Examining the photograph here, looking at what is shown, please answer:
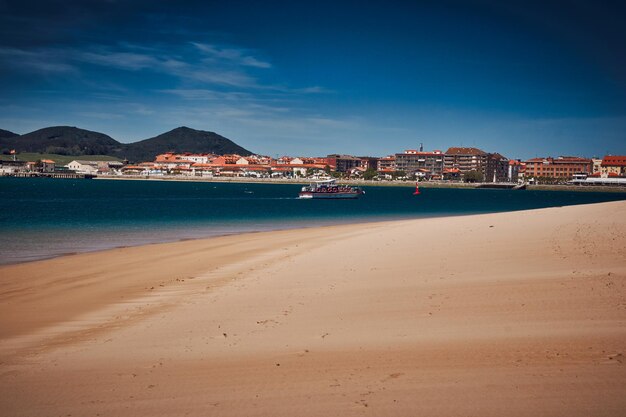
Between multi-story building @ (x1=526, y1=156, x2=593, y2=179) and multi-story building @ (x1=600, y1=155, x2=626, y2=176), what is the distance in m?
7.06

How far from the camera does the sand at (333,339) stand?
182 inches

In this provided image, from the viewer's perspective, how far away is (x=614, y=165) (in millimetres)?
178375

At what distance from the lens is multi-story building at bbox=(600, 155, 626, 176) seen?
177 metres

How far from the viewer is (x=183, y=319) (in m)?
7.55

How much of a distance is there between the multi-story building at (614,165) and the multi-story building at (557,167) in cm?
706

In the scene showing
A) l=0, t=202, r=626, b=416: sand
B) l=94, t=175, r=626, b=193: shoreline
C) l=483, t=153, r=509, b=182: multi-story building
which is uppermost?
l=483, t=153, r=509, b=182: multi-story building

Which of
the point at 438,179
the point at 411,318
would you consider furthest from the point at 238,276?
the point at 438,179

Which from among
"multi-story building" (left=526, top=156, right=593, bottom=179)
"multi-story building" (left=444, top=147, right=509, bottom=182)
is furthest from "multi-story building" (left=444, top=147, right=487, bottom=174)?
"multi-story building" (left=526, top=156, right=593, bottom=179)

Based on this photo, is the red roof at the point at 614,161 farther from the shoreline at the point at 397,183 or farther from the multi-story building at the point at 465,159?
the multi-story building at the point at 465,159

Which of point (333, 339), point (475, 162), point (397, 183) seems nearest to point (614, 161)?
point (475, 162)

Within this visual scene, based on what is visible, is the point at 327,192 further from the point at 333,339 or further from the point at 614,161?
the point at 614,161

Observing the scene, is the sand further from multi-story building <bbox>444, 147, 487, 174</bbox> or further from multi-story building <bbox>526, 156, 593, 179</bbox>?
multi-story building <bbox>526, 156, 593, 179</bbox>

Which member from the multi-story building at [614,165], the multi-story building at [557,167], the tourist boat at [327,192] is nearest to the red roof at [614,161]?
the multi-story building at [614,165]

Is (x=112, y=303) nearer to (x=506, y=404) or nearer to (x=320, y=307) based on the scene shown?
(x=320, y=307)
